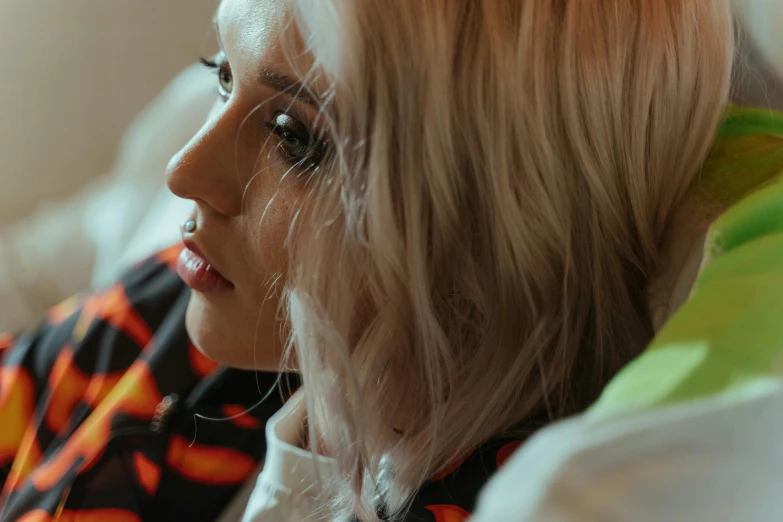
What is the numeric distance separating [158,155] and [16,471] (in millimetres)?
400

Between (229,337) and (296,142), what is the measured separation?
18 cm

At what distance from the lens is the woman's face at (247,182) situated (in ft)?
1.30

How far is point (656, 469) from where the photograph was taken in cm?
23

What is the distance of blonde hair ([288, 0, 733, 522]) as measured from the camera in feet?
1.15

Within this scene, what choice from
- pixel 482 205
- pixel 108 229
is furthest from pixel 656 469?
pixel 108 229

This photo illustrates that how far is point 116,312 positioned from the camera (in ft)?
2.27

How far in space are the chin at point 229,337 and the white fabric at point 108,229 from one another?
271mm

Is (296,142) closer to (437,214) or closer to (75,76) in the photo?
(437,214)

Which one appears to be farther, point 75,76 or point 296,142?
point 75,76

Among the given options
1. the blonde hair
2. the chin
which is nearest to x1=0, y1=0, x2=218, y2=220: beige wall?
the chin

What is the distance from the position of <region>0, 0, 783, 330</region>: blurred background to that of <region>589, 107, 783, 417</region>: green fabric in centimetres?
59

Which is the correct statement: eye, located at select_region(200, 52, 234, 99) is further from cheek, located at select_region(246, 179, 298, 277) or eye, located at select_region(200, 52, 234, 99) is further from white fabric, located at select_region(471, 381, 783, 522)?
white fabric, located at select_region(471, 381, 783, 522)

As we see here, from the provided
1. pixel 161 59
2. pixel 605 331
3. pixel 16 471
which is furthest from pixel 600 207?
pixel 161 59

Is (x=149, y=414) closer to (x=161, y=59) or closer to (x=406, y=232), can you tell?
(x=406, y=232)
